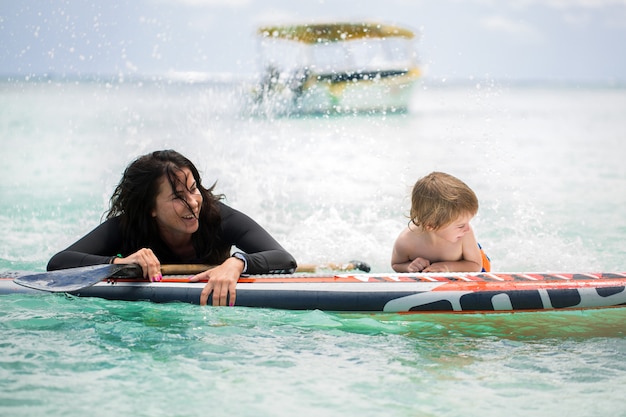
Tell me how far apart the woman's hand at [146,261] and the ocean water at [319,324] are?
0.57 ft

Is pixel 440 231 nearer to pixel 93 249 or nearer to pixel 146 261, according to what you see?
pixel 146 261

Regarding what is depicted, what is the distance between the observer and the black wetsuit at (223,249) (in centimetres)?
378

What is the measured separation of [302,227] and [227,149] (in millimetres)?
5842

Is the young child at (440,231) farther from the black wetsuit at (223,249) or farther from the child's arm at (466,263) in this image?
the black wetsuit at (223,249)

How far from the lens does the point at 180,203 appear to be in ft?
12.3

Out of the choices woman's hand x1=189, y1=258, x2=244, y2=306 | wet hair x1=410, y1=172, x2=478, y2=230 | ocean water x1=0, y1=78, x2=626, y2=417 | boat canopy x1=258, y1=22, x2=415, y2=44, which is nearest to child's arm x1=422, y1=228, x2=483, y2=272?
wet hair x1=410, y1=172, x2=478, y2=230

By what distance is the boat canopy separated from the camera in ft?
52.9

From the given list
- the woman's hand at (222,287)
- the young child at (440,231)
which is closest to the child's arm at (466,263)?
the young child at (440,231)

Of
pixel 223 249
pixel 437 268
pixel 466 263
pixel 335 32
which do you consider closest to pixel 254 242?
pixel 223 249

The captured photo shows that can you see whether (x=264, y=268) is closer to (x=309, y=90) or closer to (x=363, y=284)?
(x=363, y=284)

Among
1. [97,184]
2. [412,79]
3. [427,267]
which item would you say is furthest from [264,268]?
[412,79]

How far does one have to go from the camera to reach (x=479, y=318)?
3.75 meters

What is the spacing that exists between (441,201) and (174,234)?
4.44ft

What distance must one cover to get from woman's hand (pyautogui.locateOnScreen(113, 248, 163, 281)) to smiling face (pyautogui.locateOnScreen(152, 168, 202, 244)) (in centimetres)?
19
